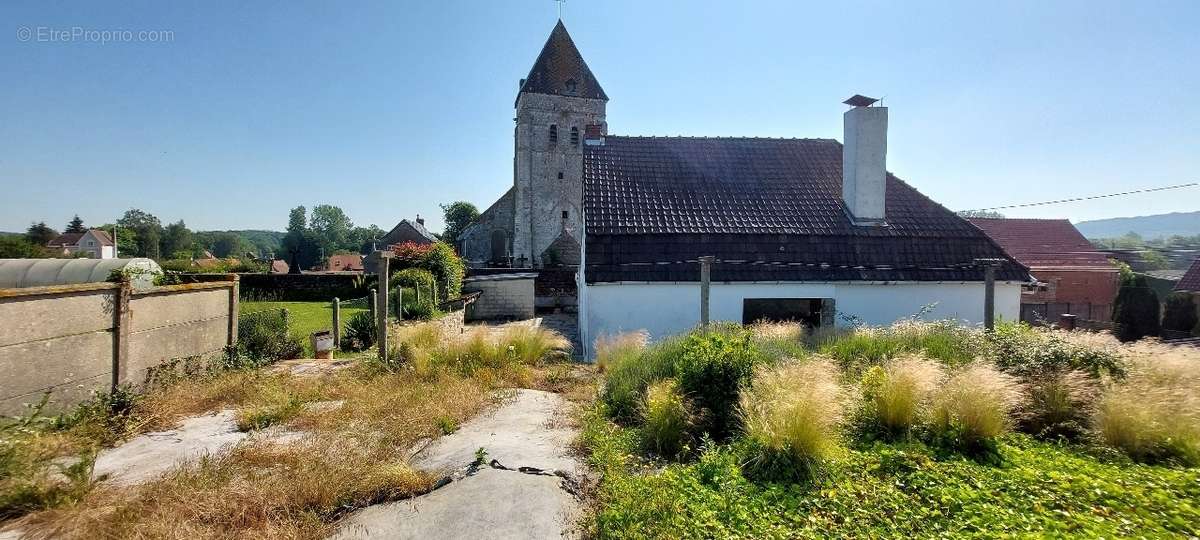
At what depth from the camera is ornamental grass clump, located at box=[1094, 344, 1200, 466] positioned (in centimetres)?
472

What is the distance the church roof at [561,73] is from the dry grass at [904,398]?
123ft

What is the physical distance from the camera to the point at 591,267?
1169 centimetres

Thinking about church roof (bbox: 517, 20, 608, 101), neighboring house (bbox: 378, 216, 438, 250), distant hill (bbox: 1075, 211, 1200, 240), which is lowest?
neighboring house (bbox: 378, 216, 438, 250)

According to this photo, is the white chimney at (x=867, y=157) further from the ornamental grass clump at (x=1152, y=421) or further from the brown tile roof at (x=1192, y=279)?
the brown tile roof at (x=1192, y=279)

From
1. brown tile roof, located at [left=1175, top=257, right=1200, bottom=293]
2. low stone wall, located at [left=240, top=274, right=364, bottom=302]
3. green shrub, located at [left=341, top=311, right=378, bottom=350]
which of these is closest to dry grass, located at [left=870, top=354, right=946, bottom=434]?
green shrub, located at [left=341, top=311, right=378, bottom=350]

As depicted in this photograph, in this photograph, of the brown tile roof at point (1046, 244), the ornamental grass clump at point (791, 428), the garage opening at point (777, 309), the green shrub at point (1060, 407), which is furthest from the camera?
the brown tile roof at point (1046, 244)

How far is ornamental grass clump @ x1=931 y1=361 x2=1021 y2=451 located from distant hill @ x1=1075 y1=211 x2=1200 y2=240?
41.6m

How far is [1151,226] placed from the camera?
74.4 meters

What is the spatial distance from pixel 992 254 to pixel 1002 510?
11764 mm

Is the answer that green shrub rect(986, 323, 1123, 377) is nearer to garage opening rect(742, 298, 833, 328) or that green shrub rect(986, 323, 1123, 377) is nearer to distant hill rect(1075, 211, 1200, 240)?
garage opening rect(742, 298, 833, 328)

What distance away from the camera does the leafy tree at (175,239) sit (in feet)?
306

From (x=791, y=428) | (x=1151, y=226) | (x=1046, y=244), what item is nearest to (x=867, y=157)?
(x=791, y=428)

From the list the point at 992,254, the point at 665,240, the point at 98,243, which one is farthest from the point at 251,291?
the point at 98,243

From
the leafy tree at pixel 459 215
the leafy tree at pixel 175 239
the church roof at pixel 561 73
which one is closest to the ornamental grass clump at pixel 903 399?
the church roof at pixel 561 73
